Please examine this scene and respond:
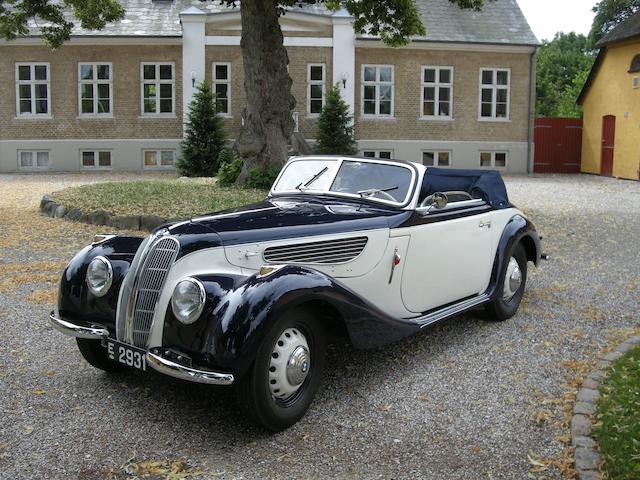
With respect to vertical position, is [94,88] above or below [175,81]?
below

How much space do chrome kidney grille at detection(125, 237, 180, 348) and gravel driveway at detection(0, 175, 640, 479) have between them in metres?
0.54

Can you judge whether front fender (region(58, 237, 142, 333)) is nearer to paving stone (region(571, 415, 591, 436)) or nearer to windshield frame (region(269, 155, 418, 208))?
windshield frame (region(269, 155, 418, 208))

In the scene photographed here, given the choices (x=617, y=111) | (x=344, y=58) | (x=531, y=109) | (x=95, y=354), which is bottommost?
(x=95, y=354)

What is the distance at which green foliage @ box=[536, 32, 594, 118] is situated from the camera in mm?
53938

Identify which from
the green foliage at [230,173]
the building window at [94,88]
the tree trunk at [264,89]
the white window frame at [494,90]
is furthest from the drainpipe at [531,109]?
the building window at [94,88]

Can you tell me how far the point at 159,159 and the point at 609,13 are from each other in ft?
128

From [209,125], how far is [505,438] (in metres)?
20.7

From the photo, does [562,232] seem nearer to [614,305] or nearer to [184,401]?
[614,305]

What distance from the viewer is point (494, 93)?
27594mm

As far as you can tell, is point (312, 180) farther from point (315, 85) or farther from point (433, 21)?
point (433, 21)

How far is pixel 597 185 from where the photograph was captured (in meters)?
22.9

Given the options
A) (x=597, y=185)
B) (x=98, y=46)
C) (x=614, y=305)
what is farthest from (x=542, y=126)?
(x=614, y=305)

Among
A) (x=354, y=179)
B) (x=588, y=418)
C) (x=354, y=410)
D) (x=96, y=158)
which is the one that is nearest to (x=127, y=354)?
(x=354, y=410)

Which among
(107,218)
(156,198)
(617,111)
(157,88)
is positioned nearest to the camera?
(107,218)
